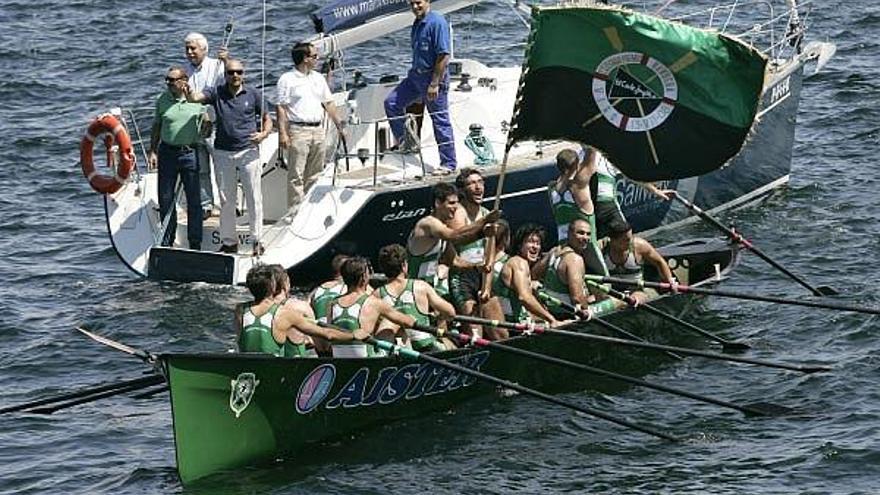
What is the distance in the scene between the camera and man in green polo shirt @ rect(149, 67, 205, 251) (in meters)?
20.8

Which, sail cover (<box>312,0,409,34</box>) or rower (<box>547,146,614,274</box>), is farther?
sail cover (<box>312,0,409,34</box>)

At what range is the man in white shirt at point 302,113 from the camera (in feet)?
69.6

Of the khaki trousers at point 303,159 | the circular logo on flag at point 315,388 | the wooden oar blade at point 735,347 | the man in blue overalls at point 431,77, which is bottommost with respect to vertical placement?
the wooden oar blade at point 735,347

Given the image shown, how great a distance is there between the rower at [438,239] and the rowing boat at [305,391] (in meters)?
1.09

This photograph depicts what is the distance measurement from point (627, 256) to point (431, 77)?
328cm

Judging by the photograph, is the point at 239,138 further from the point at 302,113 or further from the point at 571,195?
the point at 571,195

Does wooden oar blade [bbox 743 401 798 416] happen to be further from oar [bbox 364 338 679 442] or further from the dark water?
oar [bbox 364 338 679 442]

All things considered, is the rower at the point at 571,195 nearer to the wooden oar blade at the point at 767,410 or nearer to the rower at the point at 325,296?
the wooden oar blade at the point at 767,410

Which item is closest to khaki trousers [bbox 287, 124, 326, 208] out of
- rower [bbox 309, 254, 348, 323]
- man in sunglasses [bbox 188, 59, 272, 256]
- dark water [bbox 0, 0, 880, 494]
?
man in sunglasses [bbox 188, 59, 272, 256]

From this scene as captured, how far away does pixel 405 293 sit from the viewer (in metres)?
17.1

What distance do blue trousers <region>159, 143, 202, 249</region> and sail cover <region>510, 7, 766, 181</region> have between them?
5012 millimetres

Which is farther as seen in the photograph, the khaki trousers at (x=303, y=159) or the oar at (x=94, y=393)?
the khaki trousers at (x=303, y=159)

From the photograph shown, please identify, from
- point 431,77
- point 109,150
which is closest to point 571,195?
point 431,77

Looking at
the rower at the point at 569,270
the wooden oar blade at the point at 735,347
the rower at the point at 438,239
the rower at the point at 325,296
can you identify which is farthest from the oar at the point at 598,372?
the wooden oar blade at the point at 735,347
